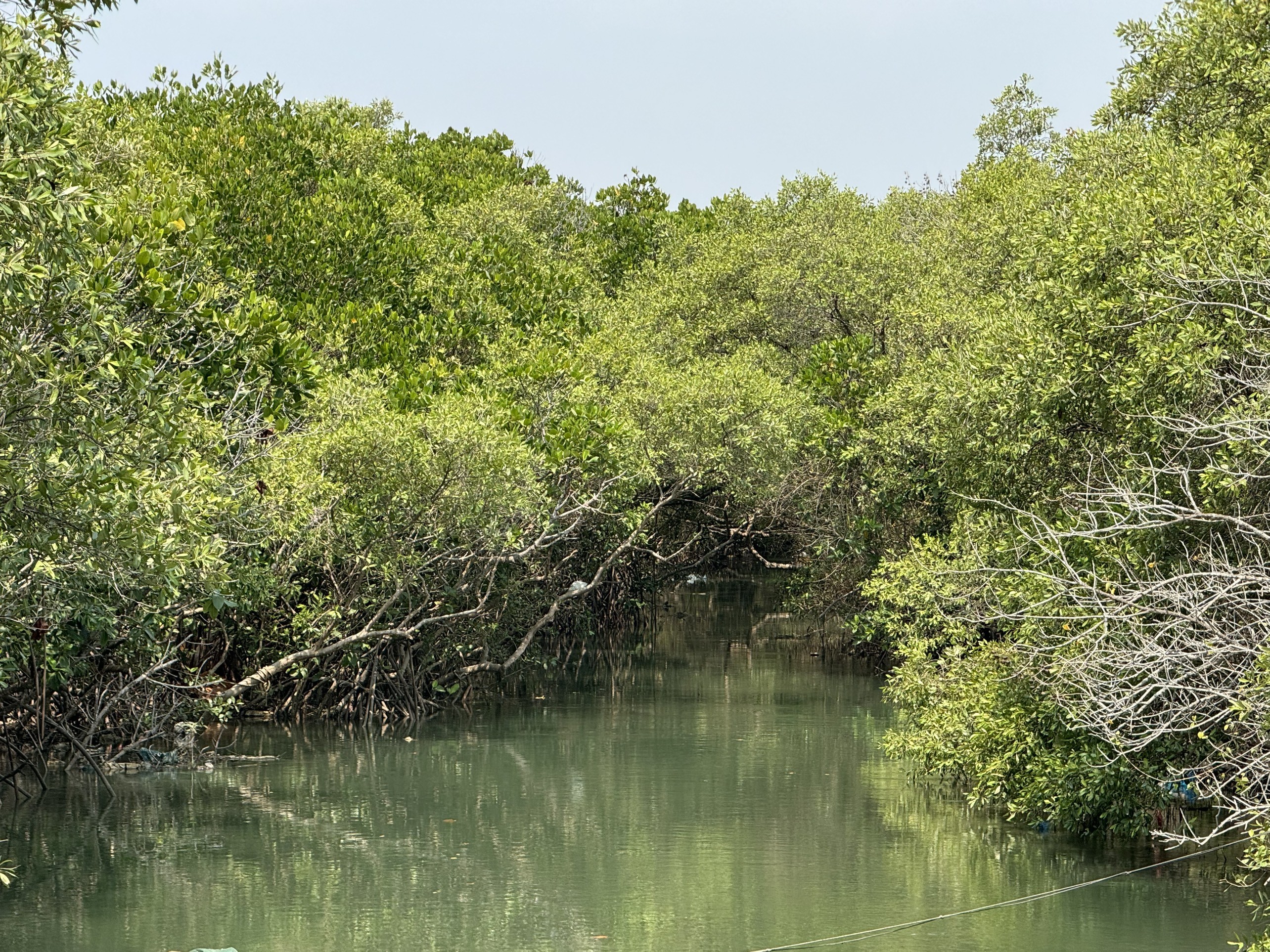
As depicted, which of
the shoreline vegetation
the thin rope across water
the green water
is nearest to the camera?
the shoreline vegetation

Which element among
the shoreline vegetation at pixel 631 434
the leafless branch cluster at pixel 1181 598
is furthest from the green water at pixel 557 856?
the leafless branch cluster at pixel 1181 598

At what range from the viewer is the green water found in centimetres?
984

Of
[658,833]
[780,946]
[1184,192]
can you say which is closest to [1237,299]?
[1184,192]

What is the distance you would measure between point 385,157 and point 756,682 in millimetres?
15024

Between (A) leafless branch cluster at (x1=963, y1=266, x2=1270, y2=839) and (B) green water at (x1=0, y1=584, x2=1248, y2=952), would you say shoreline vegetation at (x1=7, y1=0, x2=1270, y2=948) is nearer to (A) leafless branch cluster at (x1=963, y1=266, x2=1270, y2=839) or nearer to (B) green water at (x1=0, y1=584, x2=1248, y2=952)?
(A) leafless branch cluster at (x1=963, y1=266, x2=1270, y2=839)

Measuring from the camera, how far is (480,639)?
19.2 m

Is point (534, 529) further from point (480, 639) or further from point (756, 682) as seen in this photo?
point (756, 682)

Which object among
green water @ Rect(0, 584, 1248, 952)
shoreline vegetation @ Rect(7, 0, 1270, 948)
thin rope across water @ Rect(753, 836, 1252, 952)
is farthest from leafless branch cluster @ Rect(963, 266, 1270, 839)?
green water @ Rect(0, 584, 1248, 952)

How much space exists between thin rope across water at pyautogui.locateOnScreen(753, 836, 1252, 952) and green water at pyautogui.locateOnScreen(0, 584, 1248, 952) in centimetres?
10

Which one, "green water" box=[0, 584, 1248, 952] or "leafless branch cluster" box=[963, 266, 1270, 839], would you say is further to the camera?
"green water" box=[0, 584, 1248, 952]

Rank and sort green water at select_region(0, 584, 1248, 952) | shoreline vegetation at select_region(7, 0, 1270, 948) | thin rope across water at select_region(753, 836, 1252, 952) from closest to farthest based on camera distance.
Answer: shoreline vegetation at select_region(7, 0, 1270, 948), thin rope across water at select_region(753, 836, 1252, 952), green water at select_region(0, 584, 1248, 952)

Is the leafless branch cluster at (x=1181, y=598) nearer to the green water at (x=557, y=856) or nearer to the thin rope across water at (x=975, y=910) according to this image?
the thin rope across water at (x=975, y=910)

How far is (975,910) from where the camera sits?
1034 cm

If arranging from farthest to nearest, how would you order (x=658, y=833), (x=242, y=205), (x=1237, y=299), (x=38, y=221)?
(x=242, y=205)
(x=658, y=833)
(x=1237, y=299)
(x=38, y=221)
